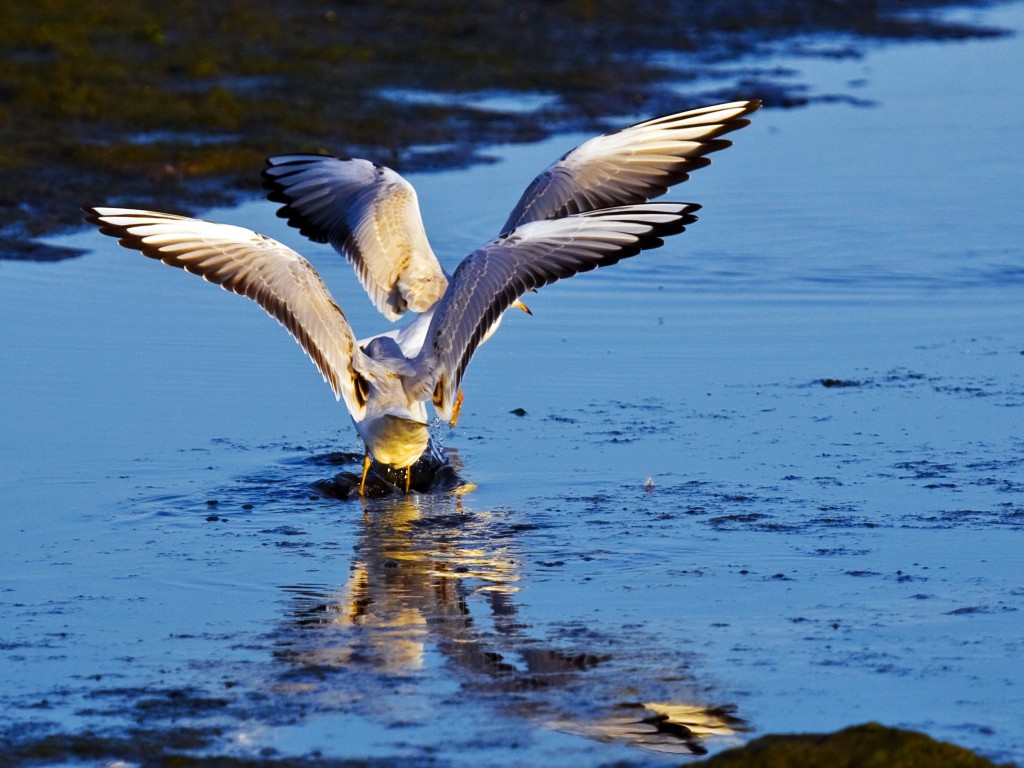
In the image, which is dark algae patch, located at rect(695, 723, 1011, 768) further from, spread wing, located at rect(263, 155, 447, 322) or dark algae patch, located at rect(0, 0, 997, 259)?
dark algae patch, located at rect(0, 0, 997, 259)

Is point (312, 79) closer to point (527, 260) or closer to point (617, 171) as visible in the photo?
point (617, 171)

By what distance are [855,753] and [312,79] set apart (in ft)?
49.2

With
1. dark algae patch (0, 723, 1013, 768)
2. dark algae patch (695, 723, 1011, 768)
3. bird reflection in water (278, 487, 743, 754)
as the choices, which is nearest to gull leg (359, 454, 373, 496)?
bird reflection in water (278, 487, 743, 754)

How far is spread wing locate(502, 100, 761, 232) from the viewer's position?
29.2 feet

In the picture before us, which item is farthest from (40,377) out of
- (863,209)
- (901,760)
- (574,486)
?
(863,209)

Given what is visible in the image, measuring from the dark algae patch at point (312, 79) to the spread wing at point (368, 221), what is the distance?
3.10 metres

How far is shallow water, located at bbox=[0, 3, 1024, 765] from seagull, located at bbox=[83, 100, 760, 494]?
477 mm

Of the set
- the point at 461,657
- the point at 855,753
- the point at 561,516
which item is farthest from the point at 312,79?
the point at 855,753

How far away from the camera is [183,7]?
22.0 meters

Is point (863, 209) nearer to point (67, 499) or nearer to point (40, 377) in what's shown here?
point (40, 377)

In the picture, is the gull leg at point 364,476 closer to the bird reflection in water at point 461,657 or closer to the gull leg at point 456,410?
the gull leg at point 456,410

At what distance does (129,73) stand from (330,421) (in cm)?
1010

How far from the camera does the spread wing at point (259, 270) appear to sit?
7.67m

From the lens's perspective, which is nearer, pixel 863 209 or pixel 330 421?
pixel 330 421
